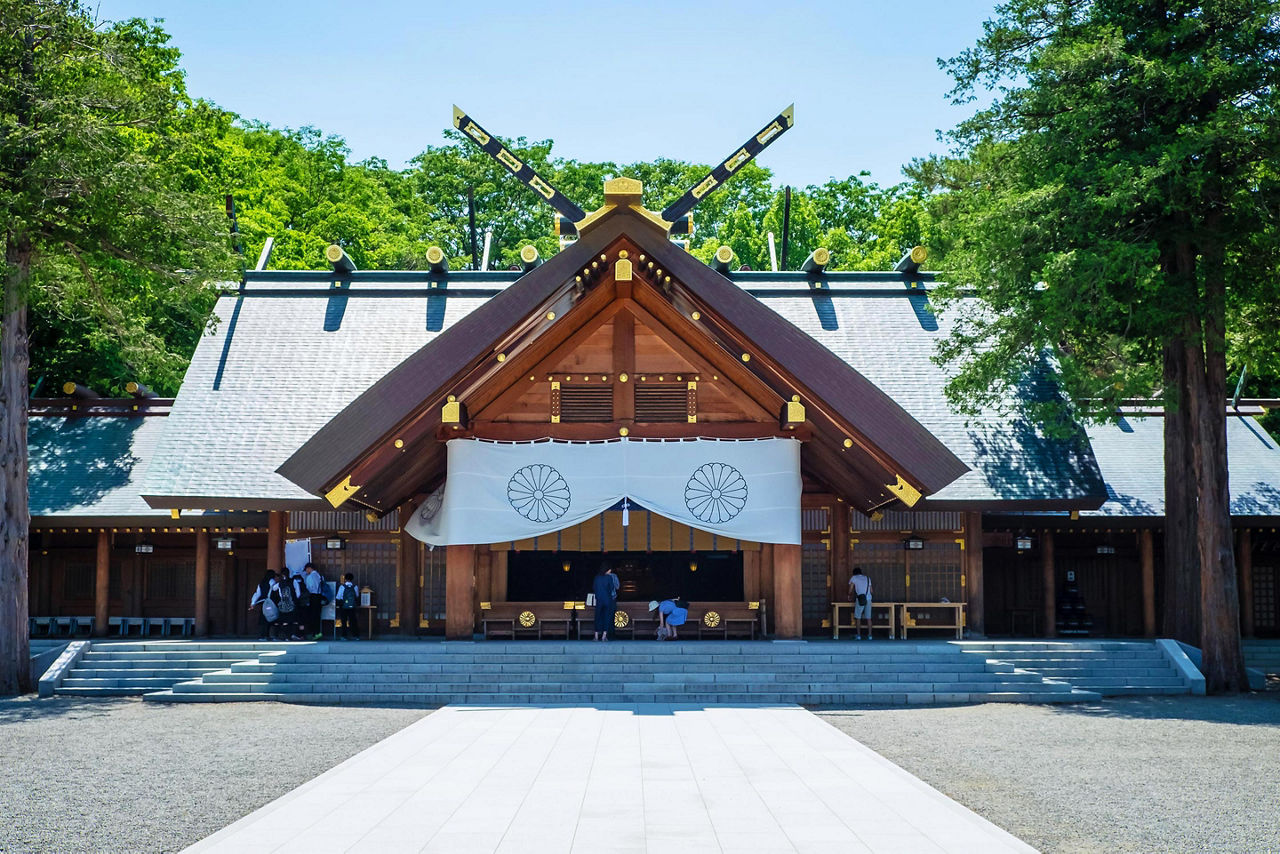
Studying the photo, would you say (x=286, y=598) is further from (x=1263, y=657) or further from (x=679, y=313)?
(x=1263, y=657)

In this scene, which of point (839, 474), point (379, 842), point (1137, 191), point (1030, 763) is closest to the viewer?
point (379, 842)

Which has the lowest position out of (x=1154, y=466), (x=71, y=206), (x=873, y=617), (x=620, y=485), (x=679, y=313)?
(x=873, y=617)

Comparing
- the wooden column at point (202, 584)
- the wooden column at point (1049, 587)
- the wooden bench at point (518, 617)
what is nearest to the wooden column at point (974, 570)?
the wooden column at point (1049, 587)

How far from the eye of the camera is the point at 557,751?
10828 millimetres

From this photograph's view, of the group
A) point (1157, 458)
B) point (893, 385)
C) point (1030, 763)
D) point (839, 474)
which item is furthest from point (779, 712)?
point (1157, 458)

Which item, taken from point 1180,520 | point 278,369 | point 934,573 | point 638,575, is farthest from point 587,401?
point 1180,520

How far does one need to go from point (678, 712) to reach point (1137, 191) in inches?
357

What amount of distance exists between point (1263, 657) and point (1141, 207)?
8.02 meters

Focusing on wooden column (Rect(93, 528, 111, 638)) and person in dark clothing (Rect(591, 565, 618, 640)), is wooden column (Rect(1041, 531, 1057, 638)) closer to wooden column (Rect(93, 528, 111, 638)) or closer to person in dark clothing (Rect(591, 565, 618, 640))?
person in dark clothing (Rect(591, 565, 618, 640))

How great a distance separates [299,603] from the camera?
19.1 m

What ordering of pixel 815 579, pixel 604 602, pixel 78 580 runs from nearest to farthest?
pixel 604 602, pixel 815 579, pixel 78 580

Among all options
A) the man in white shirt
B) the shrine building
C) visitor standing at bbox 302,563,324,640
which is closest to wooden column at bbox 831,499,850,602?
the shrine building

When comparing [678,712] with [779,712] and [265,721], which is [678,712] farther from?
[265,721]

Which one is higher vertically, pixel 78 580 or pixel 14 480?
Answer: pixel 14 480
